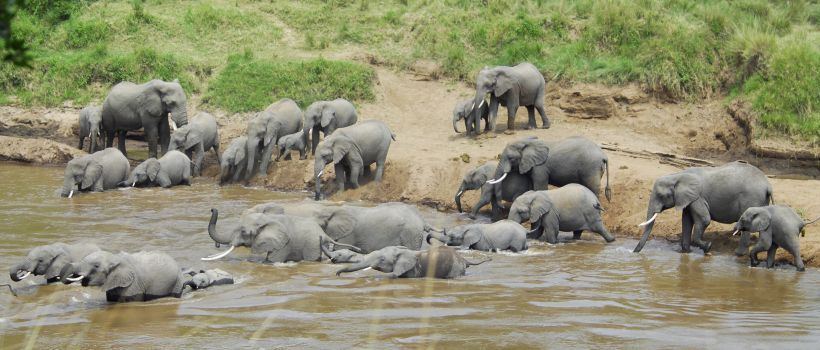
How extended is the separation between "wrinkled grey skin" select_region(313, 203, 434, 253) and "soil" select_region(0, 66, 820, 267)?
360 centimetres

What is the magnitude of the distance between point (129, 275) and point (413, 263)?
311 cm

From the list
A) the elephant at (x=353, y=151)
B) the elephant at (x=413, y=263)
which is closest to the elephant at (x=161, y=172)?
the elephant at (x=353, y=151)

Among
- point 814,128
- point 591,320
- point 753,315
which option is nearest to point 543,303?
point 591,320

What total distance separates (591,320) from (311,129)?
11332 mm

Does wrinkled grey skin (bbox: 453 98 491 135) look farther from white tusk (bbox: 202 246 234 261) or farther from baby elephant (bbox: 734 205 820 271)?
white tusk (bbox: 202 246 234 261)

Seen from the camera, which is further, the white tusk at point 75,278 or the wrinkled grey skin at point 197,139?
the wrinkled grey skin at point 197,139

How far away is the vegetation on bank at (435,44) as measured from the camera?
2320cm

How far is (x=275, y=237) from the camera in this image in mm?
13156

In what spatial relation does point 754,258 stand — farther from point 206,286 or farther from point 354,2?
point 354,2

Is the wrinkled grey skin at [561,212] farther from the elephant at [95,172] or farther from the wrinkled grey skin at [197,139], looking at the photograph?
the wrinkled grey skin at [197,139]

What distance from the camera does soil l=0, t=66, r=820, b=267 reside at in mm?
16656

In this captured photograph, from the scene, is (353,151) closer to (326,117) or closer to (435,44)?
(326,117)

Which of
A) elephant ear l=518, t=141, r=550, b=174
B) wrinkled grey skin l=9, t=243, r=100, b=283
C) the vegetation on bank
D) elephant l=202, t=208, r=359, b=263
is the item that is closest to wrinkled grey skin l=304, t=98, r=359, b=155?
the vegetation on bank

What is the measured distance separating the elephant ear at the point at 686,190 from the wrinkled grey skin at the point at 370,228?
3332 millimetres
